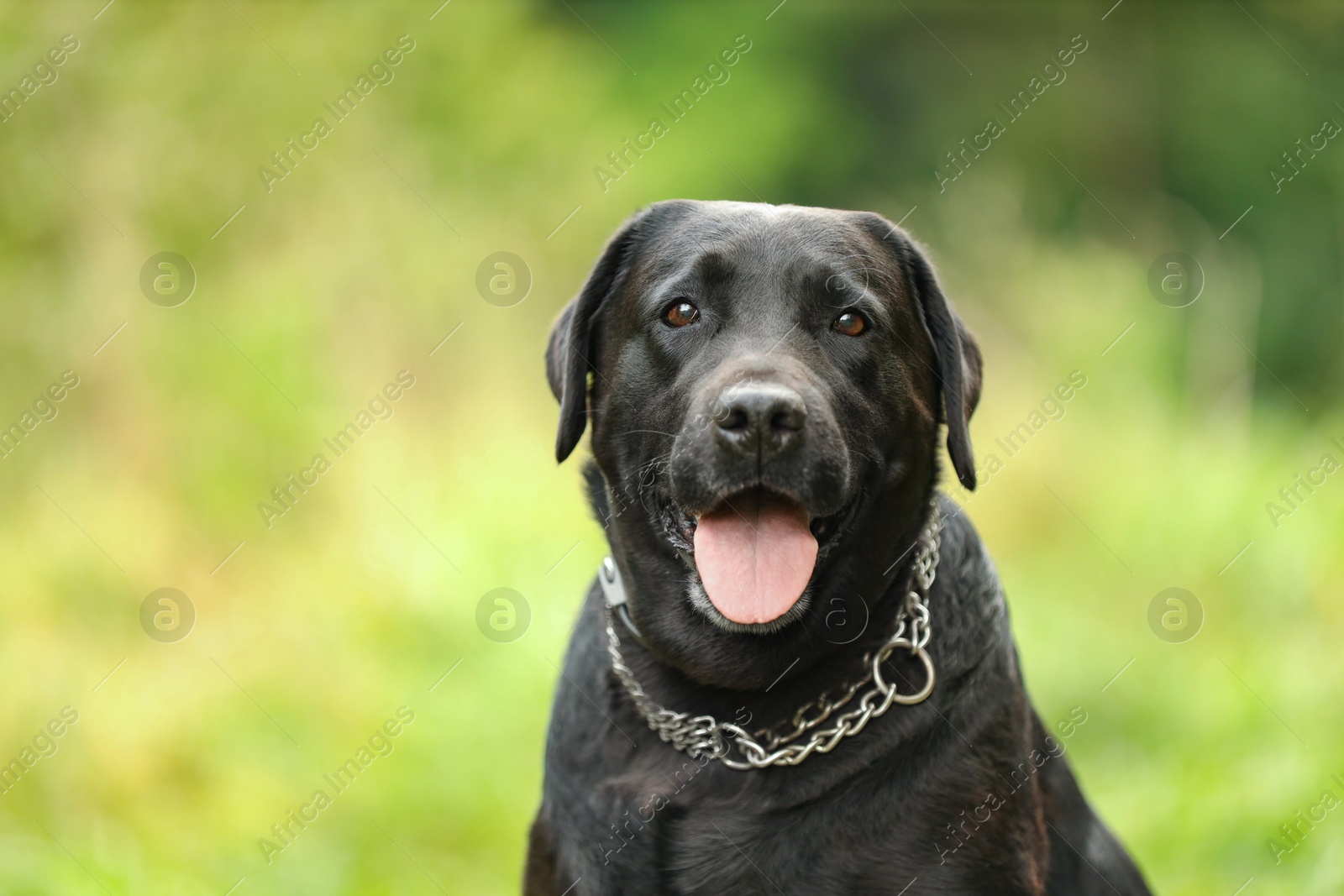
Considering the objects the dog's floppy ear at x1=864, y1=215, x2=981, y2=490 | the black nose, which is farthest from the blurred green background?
the black nose

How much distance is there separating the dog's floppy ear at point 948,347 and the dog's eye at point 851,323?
24 cm

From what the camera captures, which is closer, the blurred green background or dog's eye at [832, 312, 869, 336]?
dog's eye at [832, 312, 869, 336]

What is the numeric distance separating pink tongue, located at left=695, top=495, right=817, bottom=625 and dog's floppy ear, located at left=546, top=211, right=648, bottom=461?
0.53m

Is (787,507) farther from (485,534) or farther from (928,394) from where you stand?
(485,534)

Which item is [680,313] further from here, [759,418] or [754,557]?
[754,557]

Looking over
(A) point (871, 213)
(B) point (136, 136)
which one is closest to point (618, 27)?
(B) point (136, 136)

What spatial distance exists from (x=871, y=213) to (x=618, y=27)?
15.2 metres

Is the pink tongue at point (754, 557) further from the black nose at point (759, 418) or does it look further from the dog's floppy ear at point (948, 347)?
the dog's floppy ear at point (948, 347)

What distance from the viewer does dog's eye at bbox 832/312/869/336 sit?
9.77ft

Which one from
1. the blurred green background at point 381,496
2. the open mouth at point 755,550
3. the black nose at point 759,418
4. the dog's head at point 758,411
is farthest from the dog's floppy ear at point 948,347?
the blurred green background at point 381,496

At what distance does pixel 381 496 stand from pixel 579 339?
3.05m

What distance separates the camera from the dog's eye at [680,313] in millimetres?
3033

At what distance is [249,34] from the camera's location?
702 centimetres

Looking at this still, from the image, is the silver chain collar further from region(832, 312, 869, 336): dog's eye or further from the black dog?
region(832, 312, 869, 336): dog's eye
